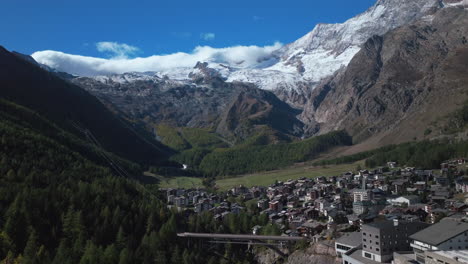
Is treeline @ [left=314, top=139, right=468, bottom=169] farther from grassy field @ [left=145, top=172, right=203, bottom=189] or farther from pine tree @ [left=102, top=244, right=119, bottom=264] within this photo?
pine tree @ [left=102, top=244, right=119, bottom=264]

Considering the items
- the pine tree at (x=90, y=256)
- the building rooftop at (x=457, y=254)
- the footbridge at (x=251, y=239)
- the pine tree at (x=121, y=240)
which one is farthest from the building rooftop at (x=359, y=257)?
the pine tree at (x=90, y=256)

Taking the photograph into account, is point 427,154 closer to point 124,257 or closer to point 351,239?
point 351,239

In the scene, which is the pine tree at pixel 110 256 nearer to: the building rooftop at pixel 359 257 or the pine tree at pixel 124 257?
the pine tree at pixel 124 257

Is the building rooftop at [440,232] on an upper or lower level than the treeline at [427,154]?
lower

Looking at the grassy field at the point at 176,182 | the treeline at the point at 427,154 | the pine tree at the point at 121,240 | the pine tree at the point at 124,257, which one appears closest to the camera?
the pine tree at the point at 124,257

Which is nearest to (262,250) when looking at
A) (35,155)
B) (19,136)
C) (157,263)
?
(157,263)

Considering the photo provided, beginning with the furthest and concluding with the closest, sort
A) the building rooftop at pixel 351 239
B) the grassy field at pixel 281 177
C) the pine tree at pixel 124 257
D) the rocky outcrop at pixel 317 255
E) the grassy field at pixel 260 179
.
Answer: the grassy field at pixel 260 179 → the grassy field at pixel 281 177 → the rocky outcrop at pixel 317 255 → the building rooftop at pixel 351 239 → the pine tree at pixel 124 257

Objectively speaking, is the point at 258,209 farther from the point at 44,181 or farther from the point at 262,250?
the point at 44,181
